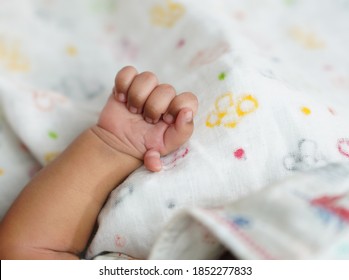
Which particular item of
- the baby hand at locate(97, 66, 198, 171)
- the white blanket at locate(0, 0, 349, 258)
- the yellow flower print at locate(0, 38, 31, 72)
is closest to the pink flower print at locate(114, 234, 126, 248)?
the white blanket at locate(0, 0, 349, 258)

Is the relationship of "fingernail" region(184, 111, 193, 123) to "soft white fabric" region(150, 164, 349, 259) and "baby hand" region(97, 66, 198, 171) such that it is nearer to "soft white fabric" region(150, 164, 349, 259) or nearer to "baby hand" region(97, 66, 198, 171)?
"baby hand" region(97, 66, 198, 171)

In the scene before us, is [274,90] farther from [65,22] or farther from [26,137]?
[65,22]

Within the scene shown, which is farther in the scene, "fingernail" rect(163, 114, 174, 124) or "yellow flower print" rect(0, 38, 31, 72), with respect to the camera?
"yellow flower print" rect(0, 38, 31, 72)

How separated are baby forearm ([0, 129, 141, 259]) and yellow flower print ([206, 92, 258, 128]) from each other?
139 mm

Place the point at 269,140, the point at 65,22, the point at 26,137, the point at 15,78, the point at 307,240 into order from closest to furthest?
the point at 307,240
the point at 269,140
the point at 26,137
the point at 15,78
the point at 65,22

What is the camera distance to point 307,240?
451mm

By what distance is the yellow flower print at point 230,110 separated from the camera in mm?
698

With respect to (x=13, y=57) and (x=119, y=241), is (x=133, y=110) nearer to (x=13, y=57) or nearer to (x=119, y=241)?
(x=119, y=241)

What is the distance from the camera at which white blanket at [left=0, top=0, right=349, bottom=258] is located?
2.19 feet

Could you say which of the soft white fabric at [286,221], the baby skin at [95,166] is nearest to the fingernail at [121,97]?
the baby skin at [95,166]

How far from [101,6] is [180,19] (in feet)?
0.68

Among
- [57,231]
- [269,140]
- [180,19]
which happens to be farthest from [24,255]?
[180,19]

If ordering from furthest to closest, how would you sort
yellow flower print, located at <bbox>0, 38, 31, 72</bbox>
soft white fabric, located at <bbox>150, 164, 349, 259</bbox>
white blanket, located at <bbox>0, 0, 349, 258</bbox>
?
yellow flower print, located at <bbox>0, 38, 31, 72</bbox>
white blanket, located at <bbox>0, 0, 349, 258</bbox>
soft white fabric, located at <bbox>150, 164, 349, 259</bbox>
